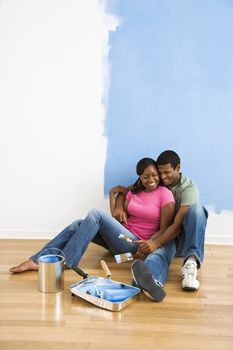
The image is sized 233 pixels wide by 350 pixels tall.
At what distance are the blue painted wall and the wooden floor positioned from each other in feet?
2.75

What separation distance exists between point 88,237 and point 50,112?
101 cm

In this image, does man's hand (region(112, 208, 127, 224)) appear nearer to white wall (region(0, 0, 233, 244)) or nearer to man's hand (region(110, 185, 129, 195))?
man's hand (region(110, 185, 129, 195))

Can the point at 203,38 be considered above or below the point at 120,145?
above

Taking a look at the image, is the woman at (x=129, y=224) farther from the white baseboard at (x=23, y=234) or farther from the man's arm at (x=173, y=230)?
the white baseboard at (x=23, y=234)

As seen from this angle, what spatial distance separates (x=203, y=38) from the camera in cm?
291

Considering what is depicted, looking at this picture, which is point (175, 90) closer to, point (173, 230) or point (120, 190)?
point (120, 190)

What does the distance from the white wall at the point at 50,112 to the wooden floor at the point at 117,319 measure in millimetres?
709

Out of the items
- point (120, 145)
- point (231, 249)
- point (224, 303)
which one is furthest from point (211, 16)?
point (224, 303)

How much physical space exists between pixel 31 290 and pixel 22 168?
1.07 meters

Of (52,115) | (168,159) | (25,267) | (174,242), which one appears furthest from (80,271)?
(52,115)

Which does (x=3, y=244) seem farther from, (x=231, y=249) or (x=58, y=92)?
(x=231, y=249)

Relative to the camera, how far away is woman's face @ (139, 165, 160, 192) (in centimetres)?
256

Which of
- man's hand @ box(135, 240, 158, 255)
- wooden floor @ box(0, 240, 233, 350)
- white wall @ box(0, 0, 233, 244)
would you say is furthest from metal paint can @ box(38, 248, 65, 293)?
white wall @ box(0, 0, 233, 244)

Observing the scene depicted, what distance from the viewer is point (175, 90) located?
2.97 meters
